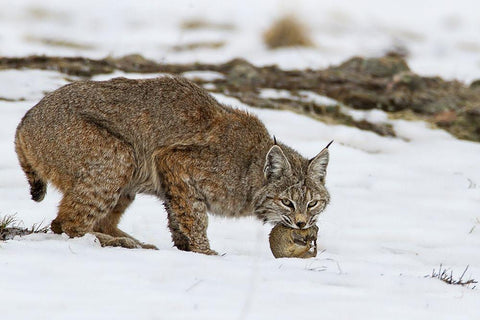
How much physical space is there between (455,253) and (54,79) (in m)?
6.41

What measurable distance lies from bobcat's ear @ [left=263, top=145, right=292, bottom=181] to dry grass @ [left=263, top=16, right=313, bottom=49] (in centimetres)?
1098

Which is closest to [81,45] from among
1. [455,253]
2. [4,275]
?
[455,253]

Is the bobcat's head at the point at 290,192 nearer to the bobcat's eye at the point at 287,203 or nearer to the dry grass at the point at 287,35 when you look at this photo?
the bobcat's eye at the point at 287,203

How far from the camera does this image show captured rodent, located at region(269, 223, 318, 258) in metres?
6.40

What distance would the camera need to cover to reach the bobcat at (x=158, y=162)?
6492 millimetres

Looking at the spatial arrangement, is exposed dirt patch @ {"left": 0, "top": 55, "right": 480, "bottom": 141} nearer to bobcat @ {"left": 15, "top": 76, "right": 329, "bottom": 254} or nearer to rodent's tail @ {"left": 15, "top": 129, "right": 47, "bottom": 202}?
bobcat @ {"left": 15, "top": 76, "right": 329, "bottom": 254}

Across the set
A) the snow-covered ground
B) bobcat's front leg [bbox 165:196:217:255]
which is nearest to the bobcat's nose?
the snow-covered ground

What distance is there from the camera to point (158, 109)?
6.91 m

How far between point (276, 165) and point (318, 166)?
44 cm

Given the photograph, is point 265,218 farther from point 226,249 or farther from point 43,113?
point 43,113

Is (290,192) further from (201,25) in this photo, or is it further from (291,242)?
(201,25)

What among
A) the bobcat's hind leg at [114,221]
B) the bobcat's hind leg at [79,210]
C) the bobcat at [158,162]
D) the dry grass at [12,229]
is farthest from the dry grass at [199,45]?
the bobcat's hind leg at [79,210]

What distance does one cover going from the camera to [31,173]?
22.2 ft

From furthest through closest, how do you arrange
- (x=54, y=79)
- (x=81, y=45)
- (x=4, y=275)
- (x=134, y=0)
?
(x=134, y=0), (x=81, y=45), (x=54, y=79), (x=4, y=275)
